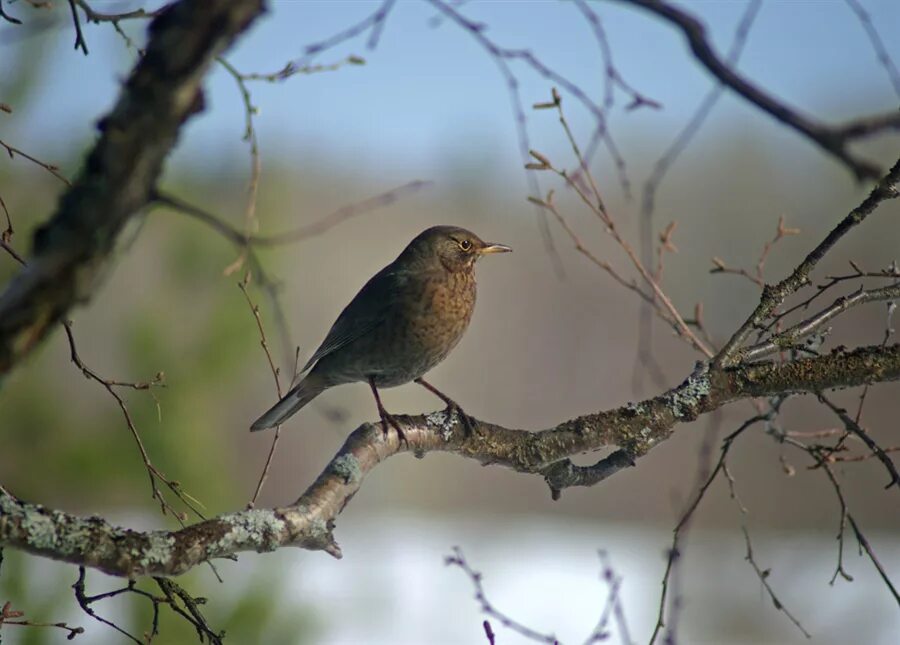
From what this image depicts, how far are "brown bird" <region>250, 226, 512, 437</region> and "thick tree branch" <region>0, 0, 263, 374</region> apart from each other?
94.7 inches

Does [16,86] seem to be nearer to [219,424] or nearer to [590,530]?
[219,424]

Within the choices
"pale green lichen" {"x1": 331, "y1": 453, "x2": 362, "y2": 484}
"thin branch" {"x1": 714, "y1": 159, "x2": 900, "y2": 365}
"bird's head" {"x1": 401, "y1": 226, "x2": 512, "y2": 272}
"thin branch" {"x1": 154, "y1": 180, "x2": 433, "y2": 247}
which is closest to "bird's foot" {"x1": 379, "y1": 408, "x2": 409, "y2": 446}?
"pale green lichen" {"x1": 331, "y1": 453, "x2": 362, "y2": 484}

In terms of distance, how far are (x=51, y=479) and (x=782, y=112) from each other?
255 inches

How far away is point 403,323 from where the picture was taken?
12.8 feet

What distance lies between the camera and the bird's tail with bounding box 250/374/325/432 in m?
3.70

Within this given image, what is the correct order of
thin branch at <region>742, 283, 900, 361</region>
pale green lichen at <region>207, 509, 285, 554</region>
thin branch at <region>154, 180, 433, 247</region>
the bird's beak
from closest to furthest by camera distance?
1. thin branch at <region>154, 180, 433, 247</region>
2. pale green lichen at <region>207, 509, 285, 554</region>
3. thin branch at <region>742, 283, 900, 361</region>
4. the bird's beak

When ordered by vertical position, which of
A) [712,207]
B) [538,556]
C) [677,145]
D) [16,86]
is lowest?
[677,145]

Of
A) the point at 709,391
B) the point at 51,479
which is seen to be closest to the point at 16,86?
the point at 51,479

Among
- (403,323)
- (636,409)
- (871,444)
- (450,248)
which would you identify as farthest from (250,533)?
(450,248)

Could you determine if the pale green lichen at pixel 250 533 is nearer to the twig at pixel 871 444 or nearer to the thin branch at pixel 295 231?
the thin branch at pixel 295 231

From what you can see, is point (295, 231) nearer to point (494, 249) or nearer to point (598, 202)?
point (598, 202)

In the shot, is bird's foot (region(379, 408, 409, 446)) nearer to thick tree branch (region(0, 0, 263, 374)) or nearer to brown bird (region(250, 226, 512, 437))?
brown bird (region(250, 226, 512, 437))

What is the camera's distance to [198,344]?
705 cm

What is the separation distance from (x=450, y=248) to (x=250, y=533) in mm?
2420
